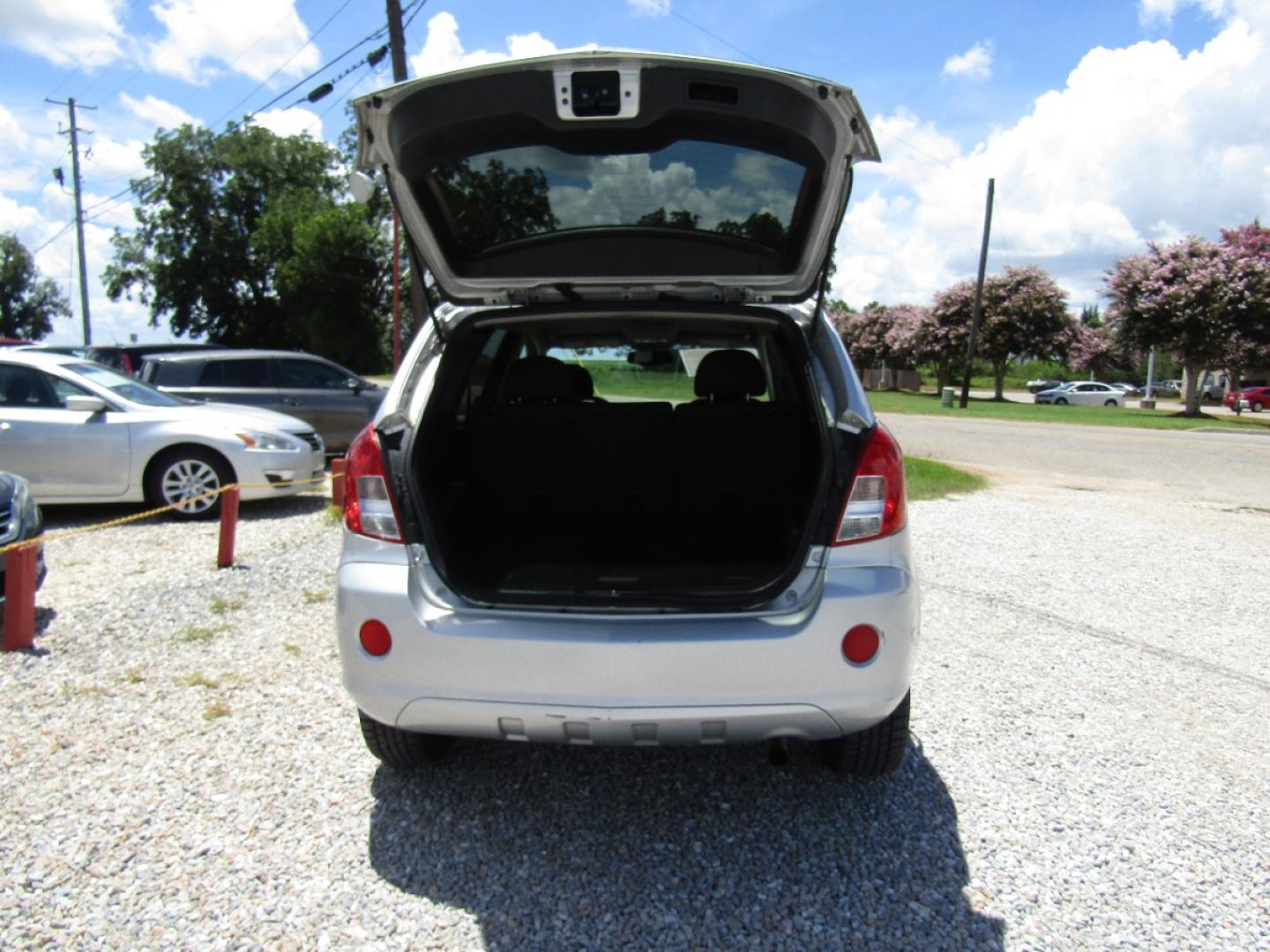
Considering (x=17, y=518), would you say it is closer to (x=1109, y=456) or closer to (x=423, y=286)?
(x=423, y=286)

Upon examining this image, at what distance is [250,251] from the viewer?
1897 inches

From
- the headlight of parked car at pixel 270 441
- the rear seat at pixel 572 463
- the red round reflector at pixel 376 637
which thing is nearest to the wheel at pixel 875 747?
the rear seat at pixel 572 463

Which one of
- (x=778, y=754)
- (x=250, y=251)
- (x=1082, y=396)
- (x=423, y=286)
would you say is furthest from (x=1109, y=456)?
(x=250, y=251)

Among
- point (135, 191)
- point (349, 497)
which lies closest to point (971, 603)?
point (349, 497)

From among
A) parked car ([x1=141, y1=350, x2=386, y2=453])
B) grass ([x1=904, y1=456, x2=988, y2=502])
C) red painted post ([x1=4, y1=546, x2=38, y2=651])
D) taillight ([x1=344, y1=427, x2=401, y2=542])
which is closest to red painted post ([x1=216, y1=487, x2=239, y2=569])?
red painted post ([x1=4, y1=546, x2=38, y2=651])

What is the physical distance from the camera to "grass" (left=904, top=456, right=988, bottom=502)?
10.4 m

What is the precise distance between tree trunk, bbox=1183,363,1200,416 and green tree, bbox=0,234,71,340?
78.5 meters

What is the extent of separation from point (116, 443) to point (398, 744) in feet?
20.1

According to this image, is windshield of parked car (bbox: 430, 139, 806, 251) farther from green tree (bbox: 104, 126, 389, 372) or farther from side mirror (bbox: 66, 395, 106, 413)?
green tree (bbox: 104, 126, 389, 372)

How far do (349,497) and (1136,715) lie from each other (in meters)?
3.34

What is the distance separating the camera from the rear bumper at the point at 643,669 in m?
2.46

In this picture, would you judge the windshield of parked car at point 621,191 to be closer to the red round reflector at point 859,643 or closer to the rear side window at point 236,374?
the red round reflector at point 859,643

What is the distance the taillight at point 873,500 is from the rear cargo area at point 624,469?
0.65m

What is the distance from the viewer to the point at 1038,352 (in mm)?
43500
